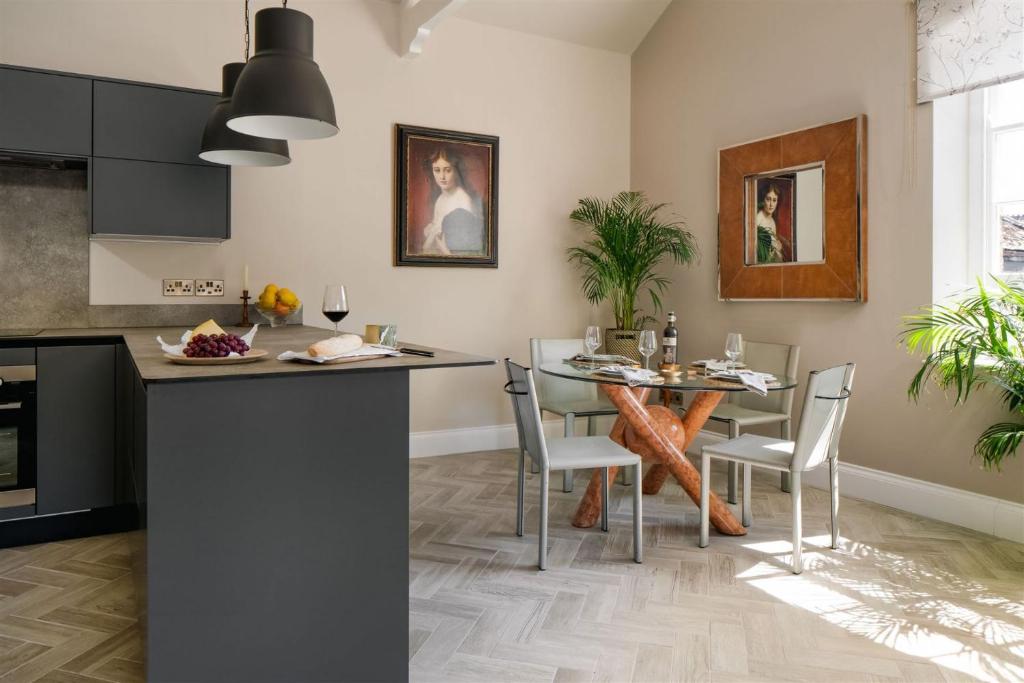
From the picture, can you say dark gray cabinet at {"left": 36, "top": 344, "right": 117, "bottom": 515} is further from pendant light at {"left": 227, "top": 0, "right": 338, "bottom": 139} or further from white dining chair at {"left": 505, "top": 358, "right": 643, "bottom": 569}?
white dining chair at {"left": 505, "top": 358, "right": 643, "bottom": 569}

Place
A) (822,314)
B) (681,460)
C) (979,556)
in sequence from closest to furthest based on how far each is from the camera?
(979,556), (681,460), (822,314)

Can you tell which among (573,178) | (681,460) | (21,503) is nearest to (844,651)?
(681,460)

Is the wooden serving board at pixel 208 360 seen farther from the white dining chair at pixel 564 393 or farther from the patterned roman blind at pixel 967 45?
the patterned roman blind at pixel 967 45

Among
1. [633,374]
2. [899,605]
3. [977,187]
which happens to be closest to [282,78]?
[633,374]

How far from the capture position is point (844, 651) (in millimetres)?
2230

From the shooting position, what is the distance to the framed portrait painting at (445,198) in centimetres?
466

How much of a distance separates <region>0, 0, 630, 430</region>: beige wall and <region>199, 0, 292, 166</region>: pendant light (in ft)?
4.43

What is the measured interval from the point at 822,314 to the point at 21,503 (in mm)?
4257

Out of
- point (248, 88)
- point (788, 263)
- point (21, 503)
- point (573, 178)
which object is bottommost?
point (21, 503)

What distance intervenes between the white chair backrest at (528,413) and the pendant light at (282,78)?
1.25 metres

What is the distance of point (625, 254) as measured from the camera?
4867 millimetres

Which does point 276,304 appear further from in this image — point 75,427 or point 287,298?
point 75,427

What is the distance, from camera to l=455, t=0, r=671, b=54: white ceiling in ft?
15.9

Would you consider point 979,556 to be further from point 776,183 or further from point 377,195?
point 377,195
